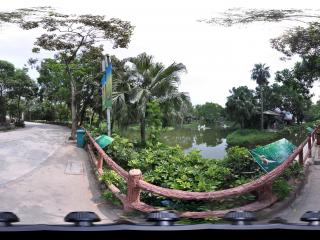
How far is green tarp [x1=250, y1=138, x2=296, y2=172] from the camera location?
1.50 meters

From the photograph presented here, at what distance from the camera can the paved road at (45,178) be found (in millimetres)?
1502

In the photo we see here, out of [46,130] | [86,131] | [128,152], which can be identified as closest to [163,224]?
[128,152]

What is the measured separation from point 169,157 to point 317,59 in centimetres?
52

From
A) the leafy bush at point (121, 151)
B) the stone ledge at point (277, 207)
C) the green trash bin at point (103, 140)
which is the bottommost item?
the stone ledge at point (277, 207)

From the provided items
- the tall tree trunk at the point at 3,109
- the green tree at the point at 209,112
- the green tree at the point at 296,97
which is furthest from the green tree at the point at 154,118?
the tall tree trunk at the point at 3,109

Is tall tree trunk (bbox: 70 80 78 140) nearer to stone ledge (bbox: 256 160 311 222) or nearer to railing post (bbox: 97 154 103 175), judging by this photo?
railing post (bbox: 97 154 103 175)

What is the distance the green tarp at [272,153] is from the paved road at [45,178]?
0.43 meters

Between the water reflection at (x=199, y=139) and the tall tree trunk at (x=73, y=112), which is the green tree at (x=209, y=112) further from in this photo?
the tall tree trunk at (x=73, y=112)

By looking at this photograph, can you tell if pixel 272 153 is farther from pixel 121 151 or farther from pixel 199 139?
pixel 121 151

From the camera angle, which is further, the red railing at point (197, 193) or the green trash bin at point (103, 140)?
the green trash bin at point (103, 140)

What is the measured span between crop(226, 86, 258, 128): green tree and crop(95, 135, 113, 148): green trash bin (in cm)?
38

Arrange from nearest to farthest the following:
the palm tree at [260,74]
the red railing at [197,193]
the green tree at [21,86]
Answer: the red railing at [197,193] < the palm tree at [260,74] < the green tree at [21,86]

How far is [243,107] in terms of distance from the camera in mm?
1474

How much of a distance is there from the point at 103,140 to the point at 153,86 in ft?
0.81
